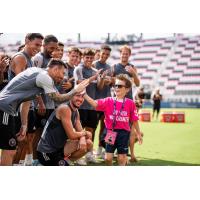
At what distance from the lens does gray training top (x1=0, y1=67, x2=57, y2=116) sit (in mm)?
2857

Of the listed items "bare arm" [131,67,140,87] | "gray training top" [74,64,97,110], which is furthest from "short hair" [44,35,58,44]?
"bare arm" [131,67,140,87]

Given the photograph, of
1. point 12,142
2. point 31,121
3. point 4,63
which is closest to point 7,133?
point 12,142

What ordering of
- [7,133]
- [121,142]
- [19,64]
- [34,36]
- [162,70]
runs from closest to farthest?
[7,133] < [19,64] < [34,36] < [121,142] < [162,70]

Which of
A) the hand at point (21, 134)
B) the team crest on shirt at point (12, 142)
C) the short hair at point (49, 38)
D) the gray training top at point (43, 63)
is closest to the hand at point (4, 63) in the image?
the gray training top at point (43, 63)

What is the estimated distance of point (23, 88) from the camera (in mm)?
2875

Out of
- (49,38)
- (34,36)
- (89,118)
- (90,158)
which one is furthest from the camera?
(89,118)

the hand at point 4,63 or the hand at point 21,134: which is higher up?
the hand at point 4,63

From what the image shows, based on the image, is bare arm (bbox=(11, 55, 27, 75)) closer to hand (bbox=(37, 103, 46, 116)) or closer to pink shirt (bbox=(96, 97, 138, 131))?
hand (bbox=(37, 103, 46, 116))

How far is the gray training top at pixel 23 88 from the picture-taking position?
9.37 feet

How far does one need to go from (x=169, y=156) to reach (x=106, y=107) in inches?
51.3

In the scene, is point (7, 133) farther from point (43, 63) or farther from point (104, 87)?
point (104, 87)

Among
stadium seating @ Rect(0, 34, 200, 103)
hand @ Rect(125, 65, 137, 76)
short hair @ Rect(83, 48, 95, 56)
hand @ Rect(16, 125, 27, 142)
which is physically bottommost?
stadium seating @ Rect(0, 34, 200, 103)

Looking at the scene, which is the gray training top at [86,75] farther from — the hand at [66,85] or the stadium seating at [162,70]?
the stadium seating at [162,70]

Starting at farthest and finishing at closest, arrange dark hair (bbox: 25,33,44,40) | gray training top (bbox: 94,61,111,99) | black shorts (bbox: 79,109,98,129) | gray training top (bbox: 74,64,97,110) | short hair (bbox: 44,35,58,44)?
1. gray training top (bbox: 94,61,111,99)
2. black shorts (bbox: 79,109,98,129)
3. gray training top (bbox: 74,64,97,110)
4. short hair (bbox: 44,35,58,44)
5. dark hair (bbox: 25,33,44,40)
